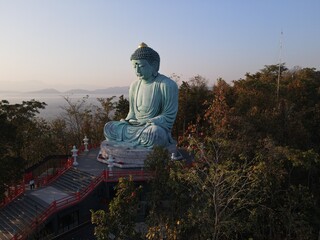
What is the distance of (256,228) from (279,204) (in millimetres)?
1249

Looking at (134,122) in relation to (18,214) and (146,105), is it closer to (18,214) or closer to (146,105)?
(146,105)

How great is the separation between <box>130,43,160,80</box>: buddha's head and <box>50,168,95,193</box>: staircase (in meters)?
5.96

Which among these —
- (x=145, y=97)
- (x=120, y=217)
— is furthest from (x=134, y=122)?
(x=120, y=217)

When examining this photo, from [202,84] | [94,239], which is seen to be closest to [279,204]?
[94,239]

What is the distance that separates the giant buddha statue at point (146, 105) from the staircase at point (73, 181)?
2134mm

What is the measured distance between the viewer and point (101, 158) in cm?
1716

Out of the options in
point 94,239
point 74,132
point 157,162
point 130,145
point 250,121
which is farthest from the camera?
point 74,132

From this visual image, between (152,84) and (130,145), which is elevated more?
(152,84)

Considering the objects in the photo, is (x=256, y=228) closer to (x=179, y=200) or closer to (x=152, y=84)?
(x=179, y=200)

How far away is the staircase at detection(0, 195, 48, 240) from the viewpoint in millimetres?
11727

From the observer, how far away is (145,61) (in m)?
17.3

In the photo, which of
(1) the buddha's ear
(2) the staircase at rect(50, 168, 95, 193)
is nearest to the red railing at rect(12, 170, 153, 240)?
(2) the staircase at rect(50, 168, 95, 193)

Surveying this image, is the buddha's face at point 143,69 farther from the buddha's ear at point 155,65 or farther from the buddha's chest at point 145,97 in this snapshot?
the buddha's chest at point 145,97

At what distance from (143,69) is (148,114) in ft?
7.71
